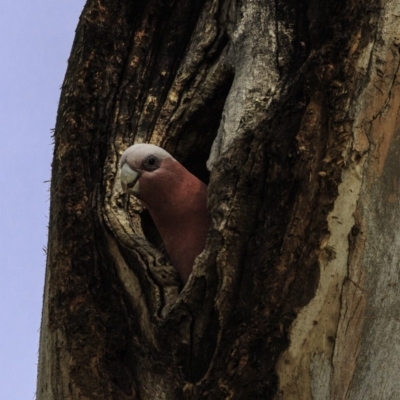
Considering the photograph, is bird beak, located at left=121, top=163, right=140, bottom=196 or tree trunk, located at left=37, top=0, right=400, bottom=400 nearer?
tree trunk, located at left=37, top=0, right=400, bottom=400

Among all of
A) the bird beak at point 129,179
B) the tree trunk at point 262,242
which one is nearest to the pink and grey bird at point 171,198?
the bird beak at point 129,179

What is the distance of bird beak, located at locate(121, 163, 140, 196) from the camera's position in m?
4.06

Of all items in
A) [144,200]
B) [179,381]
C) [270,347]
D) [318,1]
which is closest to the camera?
[270,347]

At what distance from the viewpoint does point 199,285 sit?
3.43 metres

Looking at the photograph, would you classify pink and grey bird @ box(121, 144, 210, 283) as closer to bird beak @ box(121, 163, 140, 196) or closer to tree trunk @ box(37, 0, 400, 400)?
bird beak @ box(121, 163, 140, 196)

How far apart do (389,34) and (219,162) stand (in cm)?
87

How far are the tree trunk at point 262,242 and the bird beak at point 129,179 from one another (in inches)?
2.5

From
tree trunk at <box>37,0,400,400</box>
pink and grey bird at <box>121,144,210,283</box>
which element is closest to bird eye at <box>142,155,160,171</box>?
pink and grey bird at <box>121,144,210,283</box>

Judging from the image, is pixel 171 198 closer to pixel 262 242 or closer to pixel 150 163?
pixel 150 163

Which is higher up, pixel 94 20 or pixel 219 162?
pixel 94 20

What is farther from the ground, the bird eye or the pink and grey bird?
the bird eye

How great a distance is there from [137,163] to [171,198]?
352mm

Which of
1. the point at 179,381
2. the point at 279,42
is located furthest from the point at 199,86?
the point at 179,381

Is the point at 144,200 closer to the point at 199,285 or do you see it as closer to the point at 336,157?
the point at 199,285
